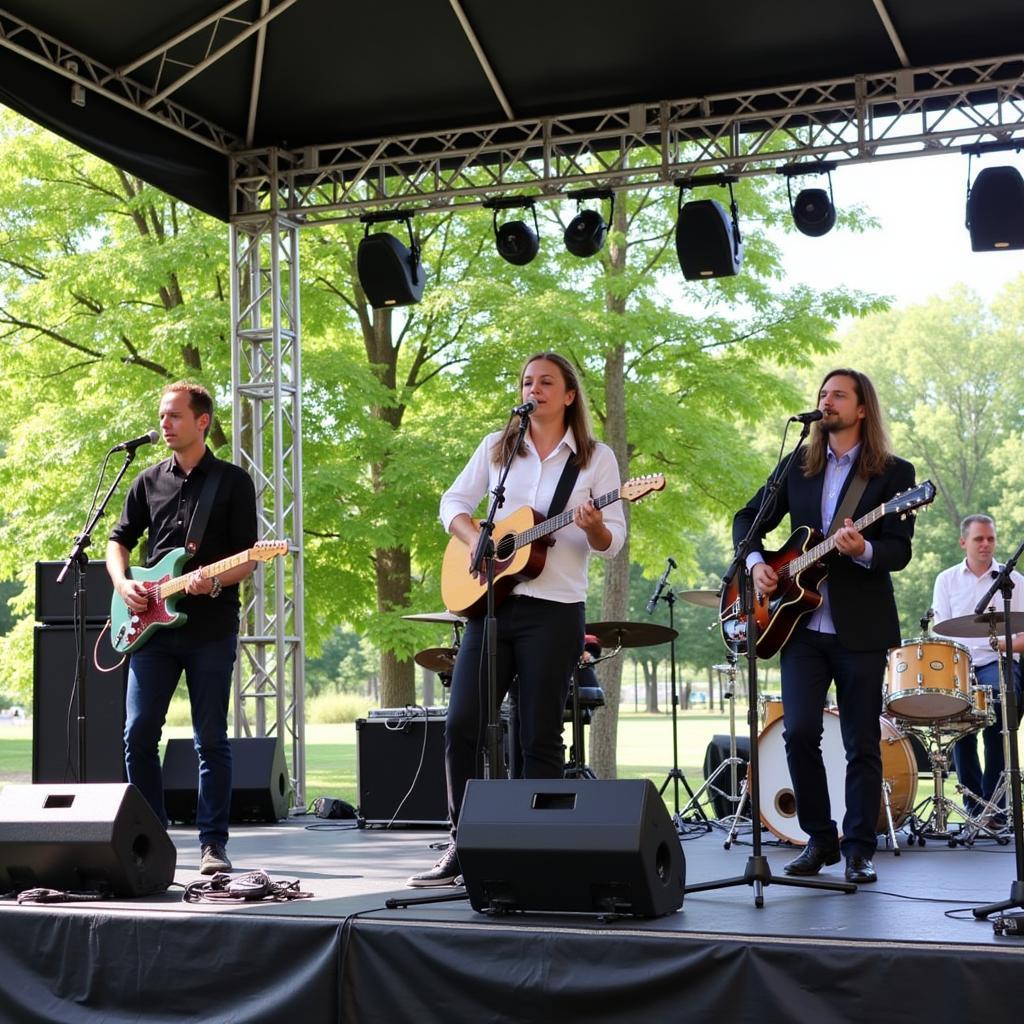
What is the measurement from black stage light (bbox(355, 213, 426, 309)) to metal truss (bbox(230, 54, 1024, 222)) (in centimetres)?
28

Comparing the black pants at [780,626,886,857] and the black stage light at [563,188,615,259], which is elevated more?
the black stage light at [563,188,615,259]

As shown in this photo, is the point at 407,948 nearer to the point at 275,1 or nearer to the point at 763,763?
the point at 763,763

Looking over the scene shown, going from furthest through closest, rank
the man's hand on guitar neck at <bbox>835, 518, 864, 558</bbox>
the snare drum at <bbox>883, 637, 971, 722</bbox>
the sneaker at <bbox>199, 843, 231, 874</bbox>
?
1. the snare drum at <bbox>883, 637, 971, 722</bbox>
2. the sneaker at <bbox>199, 843, 231, 874</bbox>
3. the man's hand on guitar neck at <bbox>835, 518, 864, 558</bbox>

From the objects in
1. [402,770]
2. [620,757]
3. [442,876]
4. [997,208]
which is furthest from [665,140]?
[620,757]

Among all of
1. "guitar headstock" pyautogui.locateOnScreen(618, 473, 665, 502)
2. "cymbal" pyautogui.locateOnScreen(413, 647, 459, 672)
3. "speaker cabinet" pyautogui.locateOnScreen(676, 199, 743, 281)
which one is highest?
"speaker cabinet" pyautogui.locateOnScreen(676, 199, 743, 281)

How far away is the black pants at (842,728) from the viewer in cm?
527

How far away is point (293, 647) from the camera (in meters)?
10.2

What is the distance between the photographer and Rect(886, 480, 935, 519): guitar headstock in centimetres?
485

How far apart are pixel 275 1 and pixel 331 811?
5536 millimetres

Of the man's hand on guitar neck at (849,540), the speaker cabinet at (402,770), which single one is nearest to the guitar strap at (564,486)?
the man's hand on guitar neck at (849,540)

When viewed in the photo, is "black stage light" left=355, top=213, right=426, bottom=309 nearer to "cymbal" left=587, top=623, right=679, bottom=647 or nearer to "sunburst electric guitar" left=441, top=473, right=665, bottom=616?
"cymbal" left=587, top=623, right=679, bottom=647

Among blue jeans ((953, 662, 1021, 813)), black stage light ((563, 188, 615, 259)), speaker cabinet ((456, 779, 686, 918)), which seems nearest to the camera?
speaker cabinet ((456, 779, 686, 918))

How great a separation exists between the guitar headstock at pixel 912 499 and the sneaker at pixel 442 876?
2169 mm

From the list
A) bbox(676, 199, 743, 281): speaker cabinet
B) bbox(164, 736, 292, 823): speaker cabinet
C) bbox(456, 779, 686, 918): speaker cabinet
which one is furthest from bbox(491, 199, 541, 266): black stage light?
bbox(456, 779, 686, 918): speaker cabinet
